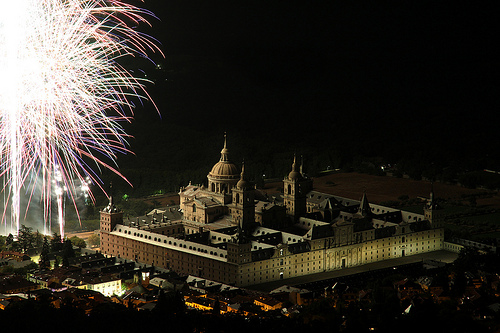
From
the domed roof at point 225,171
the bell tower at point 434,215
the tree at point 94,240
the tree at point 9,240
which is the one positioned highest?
the domed roof at point 225,171

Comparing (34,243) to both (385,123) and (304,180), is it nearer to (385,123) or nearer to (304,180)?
(304,180)

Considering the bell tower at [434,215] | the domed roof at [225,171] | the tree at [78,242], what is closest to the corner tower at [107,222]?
the tree at [78,242]

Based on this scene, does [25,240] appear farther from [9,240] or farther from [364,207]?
[364,207]

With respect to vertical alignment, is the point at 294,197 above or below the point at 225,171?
below

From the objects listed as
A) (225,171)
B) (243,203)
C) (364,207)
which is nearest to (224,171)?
(225,171)

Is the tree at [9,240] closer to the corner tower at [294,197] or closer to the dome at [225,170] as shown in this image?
the dome at [225,170]

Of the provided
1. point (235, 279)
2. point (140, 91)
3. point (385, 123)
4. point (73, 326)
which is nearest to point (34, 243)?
point (235, 279)

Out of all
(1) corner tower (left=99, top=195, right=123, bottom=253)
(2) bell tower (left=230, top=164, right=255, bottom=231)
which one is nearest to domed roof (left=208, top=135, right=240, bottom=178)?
(2) bell tower (left=230, top=164, right=255, bottom=231)

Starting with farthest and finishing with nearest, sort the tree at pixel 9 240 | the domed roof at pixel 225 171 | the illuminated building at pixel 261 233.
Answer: the domed roof at pixel 225 171
the tree at pixel 9 240
the illuminated building at pixel 261 233

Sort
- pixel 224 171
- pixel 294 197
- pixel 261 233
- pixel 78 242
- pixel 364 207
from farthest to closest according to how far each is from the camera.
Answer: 1. pixel 224 171
2. pixel 294 197
3. pixel 364 207
4. pixel 78 242
5. pixel 261 233
